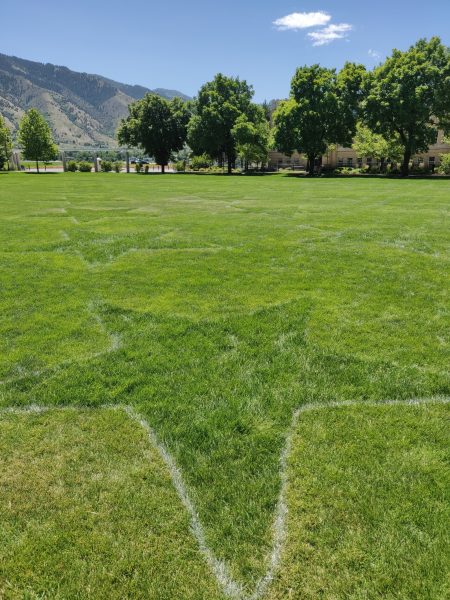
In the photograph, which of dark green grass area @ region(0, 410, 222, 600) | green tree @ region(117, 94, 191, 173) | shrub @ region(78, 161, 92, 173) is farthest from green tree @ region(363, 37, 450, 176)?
dark green grass area @ region(0, 410, 222, 600)

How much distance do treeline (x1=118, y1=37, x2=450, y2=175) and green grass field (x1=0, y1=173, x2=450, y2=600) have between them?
47984 mm

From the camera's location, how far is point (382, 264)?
9328 mm

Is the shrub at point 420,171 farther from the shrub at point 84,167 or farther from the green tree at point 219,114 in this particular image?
the shrub at point 84,167

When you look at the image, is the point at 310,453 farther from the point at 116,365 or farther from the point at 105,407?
the point at 116,365

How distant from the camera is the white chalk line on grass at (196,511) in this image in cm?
261

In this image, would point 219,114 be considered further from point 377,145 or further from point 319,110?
point 377,145

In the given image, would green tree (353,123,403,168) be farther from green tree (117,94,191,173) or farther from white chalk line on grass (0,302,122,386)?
white chalk line on grass (0,302,122,386)

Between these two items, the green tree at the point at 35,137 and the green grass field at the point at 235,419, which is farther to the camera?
the green tree at the point at 35,137

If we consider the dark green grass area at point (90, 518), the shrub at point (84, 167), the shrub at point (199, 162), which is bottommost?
the dark green grass area at point (90, 518)

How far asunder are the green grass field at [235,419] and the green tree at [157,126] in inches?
2580

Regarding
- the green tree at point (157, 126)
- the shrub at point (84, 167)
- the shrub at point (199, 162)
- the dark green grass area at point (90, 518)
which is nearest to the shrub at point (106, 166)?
the shrub at point (84, 167)

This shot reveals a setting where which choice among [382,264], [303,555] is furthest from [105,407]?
[382,264]

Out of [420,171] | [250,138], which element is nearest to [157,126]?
[250,138]

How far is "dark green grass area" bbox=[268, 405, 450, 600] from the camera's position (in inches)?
103
